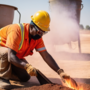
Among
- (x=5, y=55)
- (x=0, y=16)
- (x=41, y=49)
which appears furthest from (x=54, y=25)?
(x=5, y=55)

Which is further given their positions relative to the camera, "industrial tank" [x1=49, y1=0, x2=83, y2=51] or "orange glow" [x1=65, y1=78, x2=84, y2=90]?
"industrial tank" [x1=49, y1=0, x2=83, y2=51]

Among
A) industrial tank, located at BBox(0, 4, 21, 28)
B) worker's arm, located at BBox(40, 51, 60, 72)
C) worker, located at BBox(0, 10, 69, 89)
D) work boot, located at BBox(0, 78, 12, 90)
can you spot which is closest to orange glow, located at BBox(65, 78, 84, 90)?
worker, located at BBox(0, 10, 69, 89)

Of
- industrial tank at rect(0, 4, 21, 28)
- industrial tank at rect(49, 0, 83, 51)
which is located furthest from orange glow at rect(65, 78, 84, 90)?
industrial tank at rect(49, 0, 83, 51)

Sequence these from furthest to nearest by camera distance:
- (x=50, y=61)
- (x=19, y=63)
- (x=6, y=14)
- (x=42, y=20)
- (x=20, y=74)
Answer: (x=6, y=14) → (x=20, y=74) → (x=50, y=61) → (x=42, y=20) → (x=19, y=63)

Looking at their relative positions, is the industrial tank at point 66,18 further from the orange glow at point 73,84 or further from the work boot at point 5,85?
the work boot at point 5,85

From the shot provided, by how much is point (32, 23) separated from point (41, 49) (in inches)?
23.8

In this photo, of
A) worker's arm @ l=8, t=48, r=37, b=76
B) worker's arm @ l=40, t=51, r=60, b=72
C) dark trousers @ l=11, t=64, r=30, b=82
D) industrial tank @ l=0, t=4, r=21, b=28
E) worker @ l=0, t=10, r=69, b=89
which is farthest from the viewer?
industrial tank @ l=0, t=4, r=21, b=28

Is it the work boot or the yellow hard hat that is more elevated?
the yellow hard hat

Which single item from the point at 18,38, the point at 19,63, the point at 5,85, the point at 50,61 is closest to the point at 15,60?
the point at 19,63

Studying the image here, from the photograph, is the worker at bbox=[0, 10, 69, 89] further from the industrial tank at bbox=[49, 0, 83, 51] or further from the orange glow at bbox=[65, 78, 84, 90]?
the industrial tank at bbox=[49, 0, 83, 51]

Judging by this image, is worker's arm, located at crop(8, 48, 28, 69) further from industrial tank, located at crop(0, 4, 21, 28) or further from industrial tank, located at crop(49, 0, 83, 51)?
industrial tank, located at crop(49, 0, 83, 51)

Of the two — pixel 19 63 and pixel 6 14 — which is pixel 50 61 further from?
pixel 6 14

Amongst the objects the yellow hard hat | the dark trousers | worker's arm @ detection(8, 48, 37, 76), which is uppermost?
the yellow hard hat

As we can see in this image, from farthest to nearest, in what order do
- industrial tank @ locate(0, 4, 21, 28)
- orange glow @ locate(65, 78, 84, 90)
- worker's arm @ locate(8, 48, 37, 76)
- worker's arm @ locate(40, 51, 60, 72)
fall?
industrial tank @ locate(0, 4, 21, 28)
worker's arm @ locate(40, 51, 60, 72)
orange glow @ locate(65, 78, 84, 90)
worker's arm @ locate(8, 48, 37, 76)
